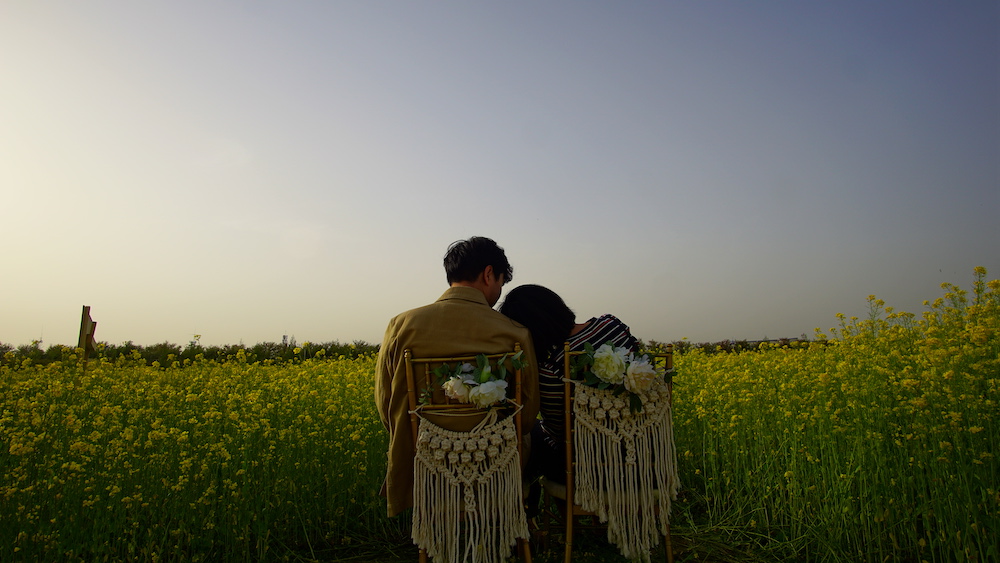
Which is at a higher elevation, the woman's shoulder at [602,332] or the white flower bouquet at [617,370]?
the woman's shoulder at [602,332]

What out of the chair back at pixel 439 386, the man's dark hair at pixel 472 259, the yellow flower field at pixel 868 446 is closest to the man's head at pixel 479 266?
the man's dark hair at pixel 472 259

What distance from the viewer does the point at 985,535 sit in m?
1.98

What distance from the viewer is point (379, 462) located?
3105mm

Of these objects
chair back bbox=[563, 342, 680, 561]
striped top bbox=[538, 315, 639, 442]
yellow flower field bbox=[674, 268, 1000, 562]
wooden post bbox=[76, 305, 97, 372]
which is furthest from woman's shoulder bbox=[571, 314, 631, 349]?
wooden post bbox=[76, 305, 97, 372]

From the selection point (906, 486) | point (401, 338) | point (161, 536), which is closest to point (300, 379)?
point (161, 536)

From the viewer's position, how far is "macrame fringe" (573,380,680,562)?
2143mm

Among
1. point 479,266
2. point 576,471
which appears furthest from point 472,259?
point 576,471

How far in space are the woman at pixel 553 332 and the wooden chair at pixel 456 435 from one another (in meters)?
0.21

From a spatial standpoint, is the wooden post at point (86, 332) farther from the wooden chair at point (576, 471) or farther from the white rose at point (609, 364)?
the white rose at point (609, 364)

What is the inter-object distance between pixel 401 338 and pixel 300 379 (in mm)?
2172

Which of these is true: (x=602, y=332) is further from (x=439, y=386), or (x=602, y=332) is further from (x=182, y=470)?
(x=182, y=470)

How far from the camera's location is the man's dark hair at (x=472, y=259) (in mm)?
2229

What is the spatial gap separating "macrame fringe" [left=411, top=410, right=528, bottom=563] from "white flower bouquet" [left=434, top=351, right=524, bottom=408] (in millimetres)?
138

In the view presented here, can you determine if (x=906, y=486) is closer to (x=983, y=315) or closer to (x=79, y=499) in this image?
(x=983, y=315)
